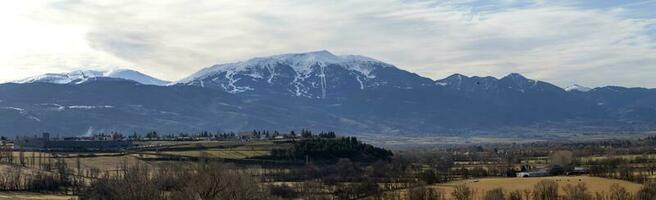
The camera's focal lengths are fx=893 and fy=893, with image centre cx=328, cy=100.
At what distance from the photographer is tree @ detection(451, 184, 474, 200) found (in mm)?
122000

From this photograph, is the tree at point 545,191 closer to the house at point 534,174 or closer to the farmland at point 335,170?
the farmland at point 335,170

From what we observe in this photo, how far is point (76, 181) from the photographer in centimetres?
14712

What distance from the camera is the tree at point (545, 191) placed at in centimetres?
12146

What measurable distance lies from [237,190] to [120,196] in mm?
10925

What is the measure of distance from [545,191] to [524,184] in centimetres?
1830

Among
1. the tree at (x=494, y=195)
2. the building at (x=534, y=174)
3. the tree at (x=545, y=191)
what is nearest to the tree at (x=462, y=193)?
the tree at (x=494, y=195)

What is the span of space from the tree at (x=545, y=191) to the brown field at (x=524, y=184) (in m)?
4.73

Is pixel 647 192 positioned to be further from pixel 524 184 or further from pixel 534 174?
pixel 534 174

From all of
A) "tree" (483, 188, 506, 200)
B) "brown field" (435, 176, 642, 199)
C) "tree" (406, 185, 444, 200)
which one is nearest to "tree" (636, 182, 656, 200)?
"brown field" (435, 176, 642, 199)

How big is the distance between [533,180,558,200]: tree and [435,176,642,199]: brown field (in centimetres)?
473

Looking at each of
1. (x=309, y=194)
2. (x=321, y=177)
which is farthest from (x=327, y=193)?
(x=321, y=177)

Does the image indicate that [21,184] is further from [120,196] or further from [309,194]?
[120,196]

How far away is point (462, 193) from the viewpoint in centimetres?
12500

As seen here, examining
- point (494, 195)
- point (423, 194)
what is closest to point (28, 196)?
point (423, 194)
